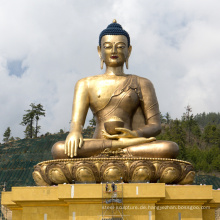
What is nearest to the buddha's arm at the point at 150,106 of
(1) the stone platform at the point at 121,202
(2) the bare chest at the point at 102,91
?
(2) the bare chest at the point at 102,91

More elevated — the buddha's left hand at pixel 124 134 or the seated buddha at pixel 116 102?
the seated buddha at pixel 116 102

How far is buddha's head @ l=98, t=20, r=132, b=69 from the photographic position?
902 cm

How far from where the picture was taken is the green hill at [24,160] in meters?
20.0

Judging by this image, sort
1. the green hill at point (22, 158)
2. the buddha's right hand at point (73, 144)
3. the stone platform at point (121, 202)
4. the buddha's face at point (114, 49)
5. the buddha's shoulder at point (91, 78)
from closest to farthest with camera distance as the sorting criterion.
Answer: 1. the stone platform at point (121, 202)
2. the buddha's right hand at point (73, 144)
3. the buddha's shoulder at point (91, 78)
4. the buddha's face at point (114, 49)
5. the green hill at point (22, 158)

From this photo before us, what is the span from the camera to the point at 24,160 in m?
23.7

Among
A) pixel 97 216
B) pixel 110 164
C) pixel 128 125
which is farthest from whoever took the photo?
pixel 128 125

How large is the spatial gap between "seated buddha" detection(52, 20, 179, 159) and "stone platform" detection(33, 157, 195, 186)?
47 cm

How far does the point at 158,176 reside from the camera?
729 centimetres

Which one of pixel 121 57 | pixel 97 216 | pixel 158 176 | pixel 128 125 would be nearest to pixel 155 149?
pixel 158 176

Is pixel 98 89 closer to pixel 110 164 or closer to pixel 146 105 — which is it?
pixel 146 105

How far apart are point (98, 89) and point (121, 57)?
0.93m

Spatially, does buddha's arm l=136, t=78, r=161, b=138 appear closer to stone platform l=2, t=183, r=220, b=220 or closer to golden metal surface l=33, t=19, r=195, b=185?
golden metal surface l=33, t=19, r=195, b=185

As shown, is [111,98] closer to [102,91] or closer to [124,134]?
[102,91]

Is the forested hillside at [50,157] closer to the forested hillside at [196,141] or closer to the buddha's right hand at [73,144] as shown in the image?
the forested hillside at [196,141]
